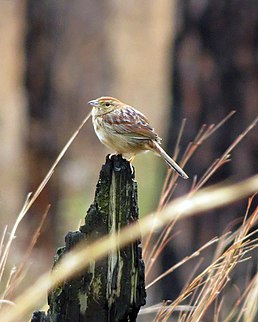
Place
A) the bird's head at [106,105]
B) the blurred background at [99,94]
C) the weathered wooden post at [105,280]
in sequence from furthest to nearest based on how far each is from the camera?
1. the blurred background at [99,94]
2. the bird's head at [106,105]
3. the weathered wooden post at [105,280]

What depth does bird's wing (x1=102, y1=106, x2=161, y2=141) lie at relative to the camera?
382cm

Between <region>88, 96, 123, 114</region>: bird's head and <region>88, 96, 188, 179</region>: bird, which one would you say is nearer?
<region>88, 96, 188, 179</region>: bird

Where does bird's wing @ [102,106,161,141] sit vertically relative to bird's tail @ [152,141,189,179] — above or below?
above

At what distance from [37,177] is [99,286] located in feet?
23.4

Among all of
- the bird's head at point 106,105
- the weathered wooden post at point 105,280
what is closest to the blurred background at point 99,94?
the bird's head at point 106,105

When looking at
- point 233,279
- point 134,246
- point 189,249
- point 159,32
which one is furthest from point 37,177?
point 159,32

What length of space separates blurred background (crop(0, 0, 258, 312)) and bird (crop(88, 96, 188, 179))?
0.97 meters

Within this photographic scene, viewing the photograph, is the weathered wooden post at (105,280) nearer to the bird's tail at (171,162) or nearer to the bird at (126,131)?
the bird's tail at (171,162)

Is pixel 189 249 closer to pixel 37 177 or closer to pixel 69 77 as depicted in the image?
pixel 37 177

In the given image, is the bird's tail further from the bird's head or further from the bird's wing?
the bird's head

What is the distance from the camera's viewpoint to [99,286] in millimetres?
2736

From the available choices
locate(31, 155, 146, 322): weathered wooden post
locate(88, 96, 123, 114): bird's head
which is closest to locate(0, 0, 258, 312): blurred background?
locate(88, 96, 123, 114): bird's head

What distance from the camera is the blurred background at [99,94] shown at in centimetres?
726

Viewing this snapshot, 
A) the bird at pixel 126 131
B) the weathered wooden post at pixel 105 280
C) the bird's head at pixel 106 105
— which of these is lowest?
the weathered wooden post at pixel 105 280
